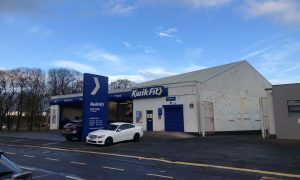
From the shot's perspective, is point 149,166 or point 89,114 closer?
point 149,166

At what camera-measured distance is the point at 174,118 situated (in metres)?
31.3

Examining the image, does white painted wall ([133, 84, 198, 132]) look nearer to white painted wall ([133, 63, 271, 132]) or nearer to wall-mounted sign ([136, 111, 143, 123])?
white painted wall ([133, 63, 271, 132])

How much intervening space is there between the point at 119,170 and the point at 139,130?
12.6 m

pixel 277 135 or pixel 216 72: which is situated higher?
pixel 216 72

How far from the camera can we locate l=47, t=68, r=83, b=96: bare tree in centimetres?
7081

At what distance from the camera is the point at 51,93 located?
69.8 meters

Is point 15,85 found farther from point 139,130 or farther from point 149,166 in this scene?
point 149,166

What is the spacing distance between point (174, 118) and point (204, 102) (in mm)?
3263

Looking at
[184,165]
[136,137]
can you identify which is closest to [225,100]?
[136,137]

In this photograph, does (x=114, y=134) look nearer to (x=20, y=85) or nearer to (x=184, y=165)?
(x=184, y=165)

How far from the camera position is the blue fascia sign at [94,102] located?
80.4 ft

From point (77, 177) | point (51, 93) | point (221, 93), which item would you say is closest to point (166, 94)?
point (221, 93)

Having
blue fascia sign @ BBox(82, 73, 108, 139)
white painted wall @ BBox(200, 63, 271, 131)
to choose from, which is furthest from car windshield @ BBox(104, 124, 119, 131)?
white painted wall @ BBox(200, 63, 271, 131)

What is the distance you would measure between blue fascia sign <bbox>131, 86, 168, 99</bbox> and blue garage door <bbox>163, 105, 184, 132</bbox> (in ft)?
4.64
